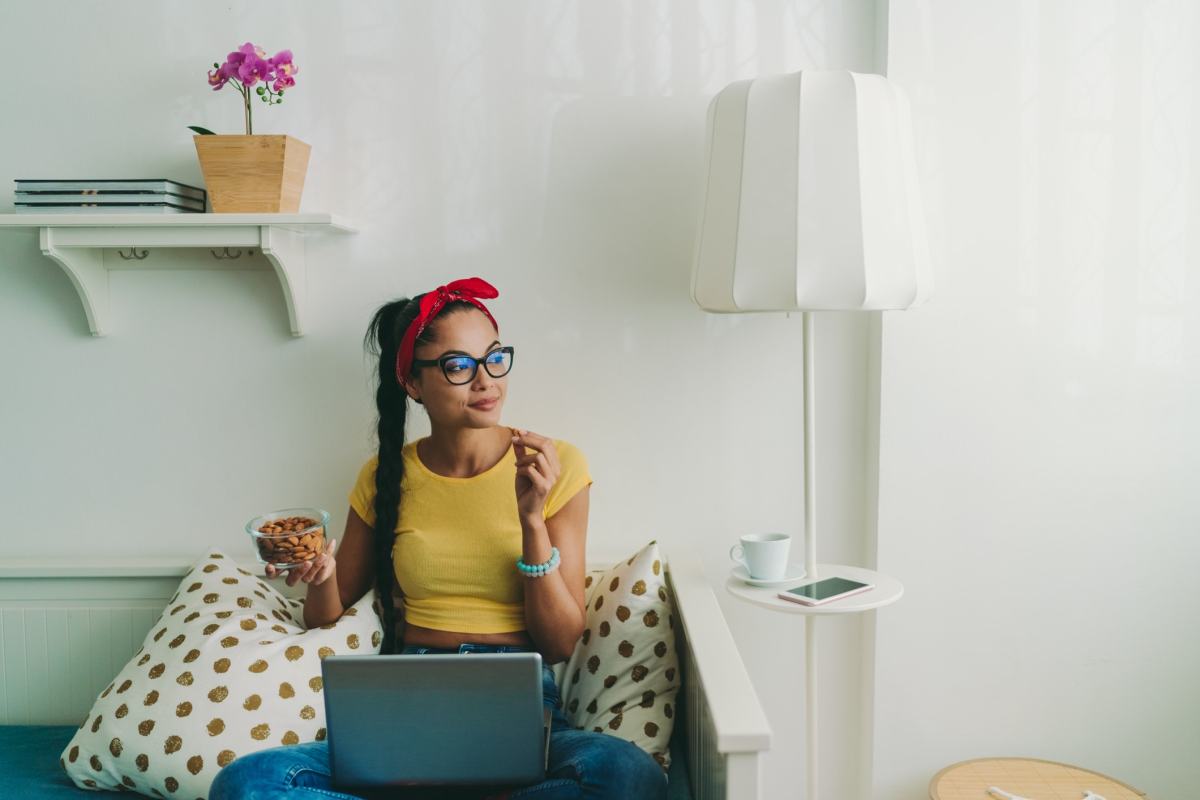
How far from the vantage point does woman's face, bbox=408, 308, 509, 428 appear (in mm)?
1705

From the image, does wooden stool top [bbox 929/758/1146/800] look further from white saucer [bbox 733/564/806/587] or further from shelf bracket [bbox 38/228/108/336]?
shelf bracket [bbox 38/228/108/336]

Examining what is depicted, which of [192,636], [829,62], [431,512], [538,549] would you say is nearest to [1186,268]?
[829,62]

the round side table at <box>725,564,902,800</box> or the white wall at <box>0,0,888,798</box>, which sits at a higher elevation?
the white wall at <box>0,0,888,798</box>

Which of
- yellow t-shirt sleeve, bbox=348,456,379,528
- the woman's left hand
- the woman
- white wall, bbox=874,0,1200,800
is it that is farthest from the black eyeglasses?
white wall, bbox=874,0,1200,800

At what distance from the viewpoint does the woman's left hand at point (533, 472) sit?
1.60 meters

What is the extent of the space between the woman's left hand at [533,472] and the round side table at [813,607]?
0.36 metres

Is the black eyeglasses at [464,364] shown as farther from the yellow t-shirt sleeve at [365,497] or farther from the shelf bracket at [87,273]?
the shelf bracket at [87,273]

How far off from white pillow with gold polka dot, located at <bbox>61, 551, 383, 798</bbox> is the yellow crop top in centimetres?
13

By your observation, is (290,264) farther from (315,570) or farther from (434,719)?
(434,719)

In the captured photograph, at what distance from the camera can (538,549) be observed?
64.9 inches

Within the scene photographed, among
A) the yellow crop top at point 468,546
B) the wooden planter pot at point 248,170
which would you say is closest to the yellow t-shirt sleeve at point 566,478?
the yellow crop top at point 468,546

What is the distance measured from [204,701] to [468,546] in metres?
0.48

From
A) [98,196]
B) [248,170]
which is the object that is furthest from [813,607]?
[98,196]

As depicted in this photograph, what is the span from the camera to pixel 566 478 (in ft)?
5.84
